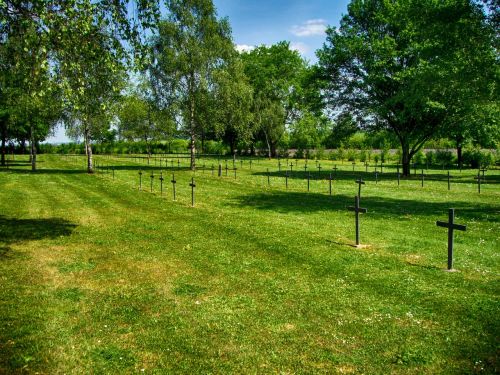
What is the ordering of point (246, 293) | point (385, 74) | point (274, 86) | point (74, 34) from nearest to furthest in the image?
point (246, 293), point (74, 34), point (385, 74), point (274, 86)

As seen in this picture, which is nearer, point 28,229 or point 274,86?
point 28,229

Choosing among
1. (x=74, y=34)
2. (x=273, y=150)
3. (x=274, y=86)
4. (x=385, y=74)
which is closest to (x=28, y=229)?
(x=74, y=34)

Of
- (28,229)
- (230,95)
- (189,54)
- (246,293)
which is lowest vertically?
(246,293)

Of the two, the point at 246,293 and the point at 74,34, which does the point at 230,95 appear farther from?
the point at 246,293

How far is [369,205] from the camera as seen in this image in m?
23.4

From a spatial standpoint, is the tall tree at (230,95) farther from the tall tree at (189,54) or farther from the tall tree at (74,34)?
the tall tree at (74,34)

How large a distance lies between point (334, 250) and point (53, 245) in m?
9.71

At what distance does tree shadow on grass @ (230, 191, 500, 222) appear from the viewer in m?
20.9

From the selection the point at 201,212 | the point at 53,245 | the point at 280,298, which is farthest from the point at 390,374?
the point at 201,212

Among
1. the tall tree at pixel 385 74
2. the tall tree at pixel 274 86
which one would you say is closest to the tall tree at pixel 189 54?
the tall tree at pixel 385 74

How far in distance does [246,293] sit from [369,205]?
1516cm

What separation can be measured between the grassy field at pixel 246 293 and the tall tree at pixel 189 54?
93.5 feet

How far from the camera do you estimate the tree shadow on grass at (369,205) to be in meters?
20.9

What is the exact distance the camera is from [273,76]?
80625mm
